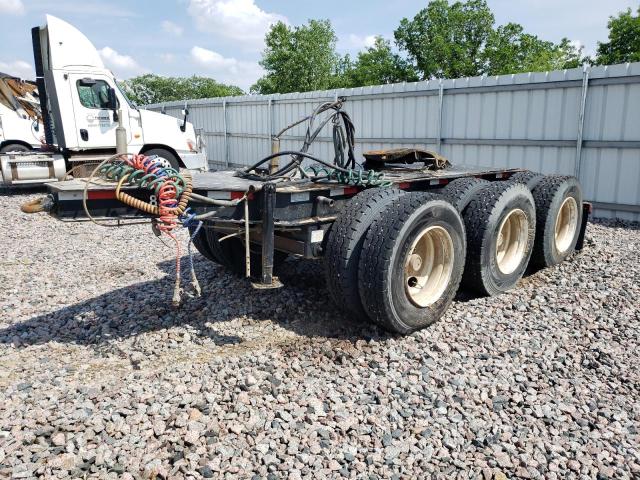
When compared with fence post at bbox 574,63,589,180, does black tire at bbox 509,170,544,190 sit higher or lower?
lower

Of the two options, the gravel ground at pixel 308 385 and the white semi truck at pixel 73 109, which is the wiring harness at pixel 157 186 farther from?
the white semi truck at pixel 73 109

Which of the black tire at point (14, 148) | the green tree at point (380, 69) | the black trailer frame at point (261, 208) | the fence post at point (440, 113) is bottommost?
the black trailer frame at point (261, 208)

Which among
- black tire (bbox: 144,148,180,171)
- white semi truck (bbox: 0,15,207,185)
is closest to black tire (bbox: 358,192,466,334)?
white semi truck (bbox: 0,15,207,185)

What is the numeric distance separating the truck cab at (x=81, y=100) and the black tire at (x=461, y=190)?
8071mm

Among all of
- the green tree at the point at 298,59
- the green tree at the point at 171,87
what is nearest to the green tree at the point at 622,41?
the green tree at the point at 298,59

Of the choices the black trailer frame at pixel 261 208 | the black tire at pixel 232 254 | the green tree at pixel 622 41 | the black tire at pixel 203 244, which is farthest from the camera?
the green tree at pixel 622 41

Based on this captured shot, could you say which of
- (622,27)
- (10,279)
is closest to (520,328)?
(10,279)

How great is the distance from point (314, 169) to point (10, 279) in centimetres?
378

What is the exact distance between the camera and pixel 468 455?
2.89 metres

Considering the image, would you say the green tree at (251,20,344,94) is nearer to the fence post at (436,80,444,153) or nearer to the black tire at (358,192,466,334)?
the fence post at (436,80,444,153)

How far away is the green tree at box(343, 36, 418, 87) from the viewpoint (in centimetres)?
4109

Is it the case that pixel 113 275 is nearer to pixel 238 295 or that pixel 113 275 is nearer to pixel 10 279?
pixel 10 279

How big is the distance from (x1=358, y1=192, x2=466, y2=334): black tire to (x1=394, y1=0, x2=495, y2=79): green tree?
127 feet

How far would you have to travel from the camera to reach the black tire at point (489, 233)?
16.0 feet
